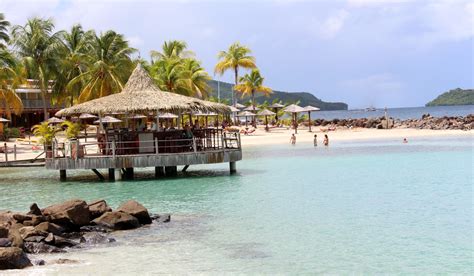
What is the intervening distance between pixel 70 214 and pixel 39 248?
2.00m

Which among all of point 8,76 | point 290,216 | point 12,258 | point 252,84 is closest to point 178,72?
point 8,76

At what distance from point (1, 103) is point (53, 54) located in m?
6.86

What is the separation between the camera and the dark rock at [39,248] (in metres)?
14.1

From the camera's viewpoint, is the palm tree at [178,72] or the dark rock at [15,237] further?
the palm tree at [178,72]

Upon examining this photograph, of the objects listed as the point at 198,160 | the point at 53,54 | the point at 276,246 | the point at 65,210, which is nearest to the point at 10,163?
the point at 198,160

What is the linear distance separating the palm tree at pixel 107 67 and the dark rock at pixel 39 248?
30.1m

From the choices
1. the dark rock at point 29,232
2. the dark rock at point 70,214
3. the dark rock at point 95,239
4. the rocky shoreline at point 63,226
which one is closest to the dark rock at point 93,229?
the rocky shoreline at point 63,226

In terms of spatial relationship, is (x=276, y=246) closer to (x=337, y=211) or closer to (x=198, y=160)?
(x=337, y=211)

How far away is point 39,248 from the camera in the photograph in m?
14.1

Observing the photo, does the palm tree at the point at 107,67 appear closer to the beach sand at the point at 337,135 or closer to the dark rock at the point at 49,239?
the beach sand at the point at 337,135

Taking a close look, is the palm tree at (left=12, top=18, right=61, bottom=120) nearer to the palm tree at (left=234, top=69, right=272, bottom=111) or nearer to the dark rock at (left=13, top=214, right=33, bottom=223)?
the palm tree at (left=234, top=69, right=272, bottom=111)

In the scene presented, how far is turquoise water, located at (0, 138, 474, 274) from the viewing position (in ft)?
43.2

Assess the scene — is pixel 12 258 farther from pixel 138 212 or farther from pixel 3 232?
pixel 138 212

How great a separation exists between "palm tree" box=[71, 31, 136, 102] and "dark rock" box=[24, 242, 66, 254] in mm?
30140
